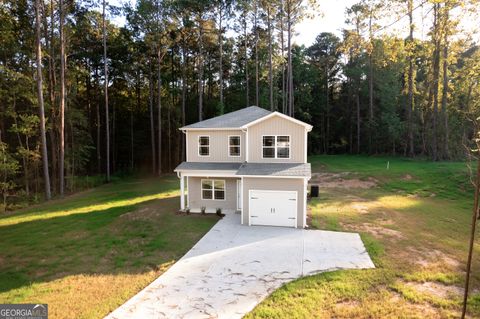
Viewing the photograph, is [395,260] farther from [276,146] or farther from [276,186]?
[276,146]

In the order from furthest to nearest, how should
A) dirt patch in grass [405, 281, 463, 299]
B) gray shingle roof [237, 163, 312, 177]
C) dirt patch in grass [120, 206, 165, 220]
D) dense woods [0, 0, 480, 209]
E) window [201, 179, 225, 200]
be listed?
dense woods [0, 0, 480, 209] < window [201, 179, 225, 200] < dirt patch in grass [120, 206, 165, 220] < gray shingle roof [237, 163, 312, 177] < dirt patch in grass [405, 281, 463, 299]

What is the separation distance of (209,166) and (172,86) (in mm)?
22531

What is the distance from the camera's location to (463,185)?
2045 centimetres

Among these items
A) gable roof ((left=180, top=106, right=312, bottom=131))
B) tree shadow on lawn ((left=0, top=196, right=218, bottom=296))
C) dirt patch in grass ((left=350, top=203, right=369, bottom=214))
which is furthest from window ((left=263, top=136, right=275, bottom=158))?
dirt patch in grass ((left=350, top=203, right=369, bottom=214))

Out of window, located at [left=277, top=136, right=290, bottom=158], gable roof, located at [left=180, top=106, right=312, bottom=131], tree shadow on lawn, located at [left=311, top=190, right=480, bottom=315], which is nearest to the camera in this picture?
tree shadow on lawn, located at [left=311, top=190, right=480, bottom=315]

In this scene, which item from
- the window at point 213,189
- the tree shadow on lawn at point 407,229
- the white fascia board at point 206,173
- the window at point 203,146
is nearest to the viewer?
the tree shadow on lawn at point 407,229

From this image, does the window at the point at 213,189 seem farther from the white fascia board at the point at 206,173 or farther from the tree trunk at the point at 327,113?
the tree trunk at the point at 327,113

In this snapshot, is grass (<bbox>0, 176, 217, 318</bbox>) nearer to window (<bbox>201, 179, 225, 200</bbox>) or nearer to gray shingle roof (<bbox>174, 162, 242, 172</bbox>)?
window (<bbox>201, 179, 225, 200</bbox>)

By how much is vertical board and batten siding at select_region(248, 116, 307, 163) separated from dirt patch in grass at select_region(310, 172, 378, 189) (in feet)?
29.4

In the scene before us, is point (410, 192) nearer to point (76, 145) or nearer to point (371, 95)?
point (371, 95)

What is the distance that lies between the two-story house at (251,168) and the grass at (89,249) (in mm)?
1797

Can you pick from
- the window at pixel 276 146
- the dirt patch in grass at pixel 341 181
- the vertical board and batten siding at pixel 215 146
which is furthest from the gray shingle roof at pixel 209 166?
the dirt patch in grass at pixel 341 181

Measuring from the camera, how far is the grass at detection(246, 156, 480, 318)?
21.7 ft

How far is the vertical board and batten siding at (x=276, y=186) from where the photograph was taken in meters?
13.1
